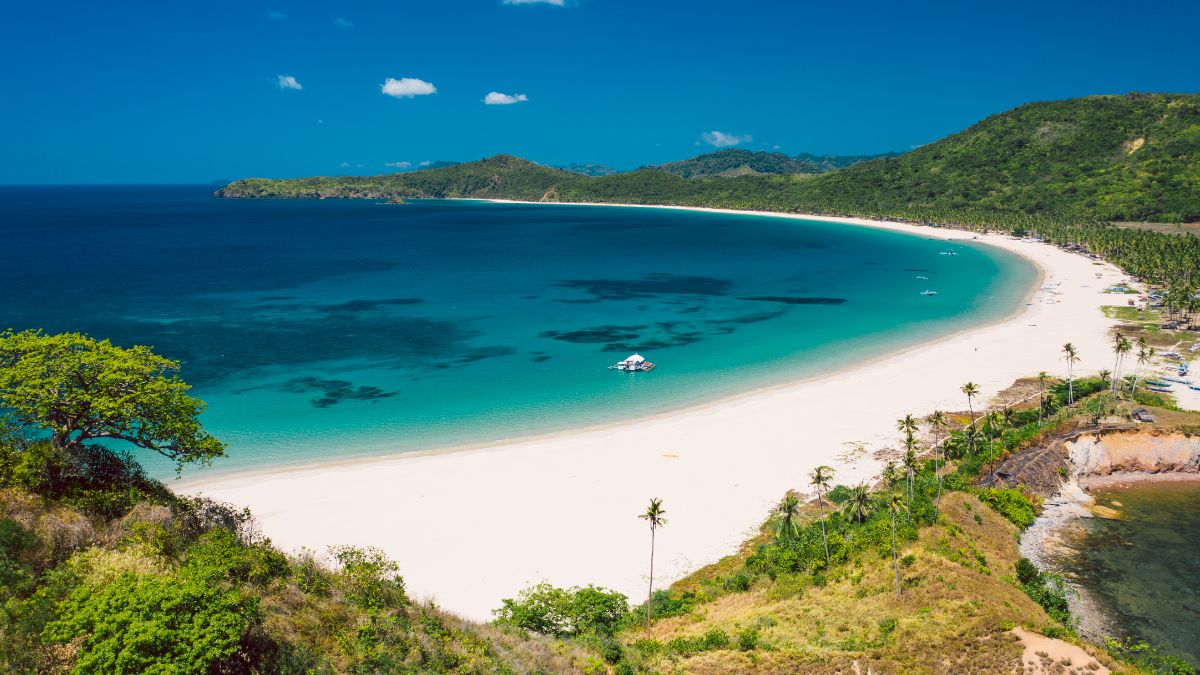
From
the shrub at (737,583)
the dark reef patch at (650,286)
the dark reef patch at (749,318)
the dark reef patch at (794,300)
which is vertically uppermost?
the dark reef patch at (650,286)

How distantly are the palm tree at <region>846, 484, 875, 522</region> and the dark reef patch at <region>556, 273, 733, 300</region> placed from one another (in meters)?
82.6

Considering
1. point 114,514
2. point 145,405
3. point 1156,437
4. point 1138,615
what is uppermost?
point 145,405

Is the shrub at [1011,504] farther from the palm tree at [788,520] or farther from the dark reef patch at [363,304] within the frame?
the dark reef patch at [363,304]

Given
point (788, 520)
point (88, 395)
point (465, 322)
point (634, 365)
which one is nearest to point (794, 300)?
point (634, 365)

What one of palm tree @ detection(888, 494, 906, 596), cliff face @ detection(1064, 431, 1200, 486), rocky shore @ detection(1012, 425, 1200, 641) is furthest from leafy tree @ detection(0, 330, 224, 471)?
cliff face @ detection(1064, 431, 1200, 486)

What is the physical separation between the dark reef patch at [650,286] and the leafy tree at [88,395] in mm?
94328

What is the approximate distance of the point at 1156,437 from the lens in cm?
4950

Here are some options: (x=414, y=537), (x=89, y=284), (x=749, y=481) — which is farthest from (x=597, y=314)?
(x=89, y=284)

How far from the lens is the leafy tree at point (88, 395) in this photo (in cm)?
2662

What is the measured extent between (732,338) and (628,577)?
58231 mm

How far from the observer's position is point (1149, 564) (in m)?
37.9

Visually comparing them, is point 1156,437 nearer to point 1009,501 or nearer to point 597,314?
point 1009,501

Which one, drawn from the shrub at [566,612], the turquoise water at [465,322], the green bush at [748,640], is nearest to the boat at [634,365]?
the turquoise water at [465,322]

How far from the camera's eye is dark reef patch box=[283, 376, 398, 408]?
212ft
